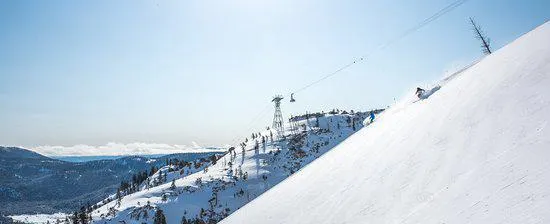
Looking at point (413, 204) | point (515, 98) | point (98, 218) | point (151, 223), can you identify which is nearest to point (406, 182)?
point (413, 204)

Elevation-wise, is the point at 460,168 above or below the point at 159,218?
above

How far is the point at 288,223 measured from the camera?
50.1ft

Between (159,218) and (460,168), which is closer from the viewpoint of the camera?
(460,168)

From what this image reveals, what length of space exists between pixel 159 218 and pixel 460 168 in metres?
173

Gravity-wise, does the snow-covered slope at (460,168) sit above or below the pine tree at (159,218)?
above

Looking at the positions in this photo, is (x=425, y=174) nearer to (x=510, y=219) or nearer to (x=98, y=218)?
(x=510, y=219)

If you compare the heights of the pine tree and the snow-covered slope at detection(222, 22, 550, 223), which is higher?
the snow-covered slope at detection(222, 22, 550, 223)

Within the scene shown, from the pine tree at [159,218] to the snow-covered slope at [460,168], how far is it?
157 m

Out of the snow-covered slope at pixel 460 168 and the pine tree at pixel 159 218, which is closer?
the snow-covered slope at pixel 460 168

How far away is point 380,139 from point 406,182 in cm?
920

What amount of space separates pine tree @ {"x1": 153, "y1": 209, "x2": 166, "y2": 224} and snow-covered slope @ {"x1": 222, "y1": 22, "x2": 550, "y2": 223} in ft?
514

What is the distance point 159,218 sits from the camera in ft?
549

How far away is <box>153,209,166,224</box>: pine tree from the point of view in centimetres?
16369

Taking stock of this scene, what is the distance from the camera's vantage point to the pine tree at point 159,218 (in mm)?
163688
